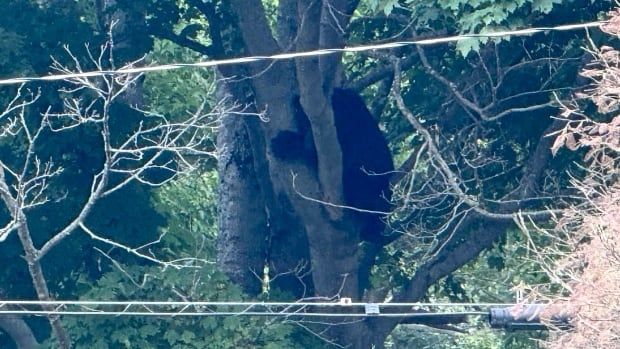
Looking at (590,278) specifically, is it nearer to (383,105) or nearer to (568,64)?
(568,64)

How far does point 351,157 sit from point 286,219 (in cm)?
108

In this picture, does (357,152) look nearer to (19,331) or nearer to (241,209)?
(241,209)

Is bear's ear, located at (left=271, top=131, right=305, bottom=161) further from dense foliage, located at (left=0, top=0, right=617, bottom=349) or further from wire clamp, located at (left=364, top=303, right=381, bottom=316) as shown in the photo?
wire clamp, located at (left=364, top=303, right=381, bottom=316)

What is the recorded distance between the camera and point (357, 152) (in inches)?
592

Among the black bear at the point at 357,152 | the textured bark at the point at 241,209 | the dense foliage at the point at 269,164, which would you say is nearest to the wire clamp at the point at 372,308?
the dense foliage at the point at 269,164

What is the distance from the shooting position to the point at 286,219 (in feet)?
51.0

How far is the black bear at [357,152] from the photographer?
1417cm

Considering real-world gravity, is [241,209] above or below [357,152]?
below

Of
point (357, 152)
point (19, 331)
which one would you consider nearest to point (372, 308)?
point (357, 152)

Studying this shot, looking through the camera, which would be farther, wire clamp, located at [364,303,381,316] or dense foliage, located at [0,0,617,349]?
dense foliage, located at [0,0,617,349]

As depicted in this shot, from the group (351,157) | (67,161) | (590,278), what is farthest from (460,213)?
(590,278)

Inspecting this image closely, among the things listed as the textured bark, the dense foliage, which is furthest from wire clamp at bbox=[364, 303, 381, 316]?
the textured bark

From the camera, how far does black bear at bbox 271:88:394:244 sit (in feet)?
46.5

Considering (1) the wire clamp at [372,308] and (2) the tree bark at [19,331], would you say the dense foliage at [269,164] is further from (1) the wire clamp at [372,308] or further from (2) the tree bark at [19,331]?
(1) the wire clamp at [372,308]
